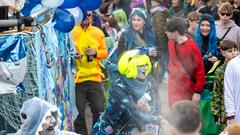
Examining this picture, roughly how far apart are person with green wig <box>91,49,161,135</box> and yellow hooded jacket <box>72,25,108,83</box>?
Result: 1.81 m

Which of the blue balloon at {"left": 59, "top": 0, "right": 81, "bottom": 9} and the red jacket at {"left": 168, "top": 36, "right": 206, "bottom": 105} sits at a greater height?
the blue balloon at {"left": 59, "top": 0, "right": 81, "bottom": 9}

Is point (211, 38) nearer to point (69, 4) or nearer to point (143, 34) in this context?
point (143, 34)

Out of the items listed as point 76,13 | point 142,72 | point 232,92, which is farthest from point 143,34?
point 76,13

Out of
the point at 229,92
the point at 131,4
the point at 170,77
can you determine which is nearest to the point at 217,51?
the point at 170,77

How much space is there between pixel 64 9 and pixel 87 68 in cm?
253

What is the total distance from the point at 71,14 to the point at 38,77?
987 mm

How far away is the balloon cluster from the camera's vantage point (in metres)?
6.77

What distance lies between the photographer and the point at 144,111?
7805 mm

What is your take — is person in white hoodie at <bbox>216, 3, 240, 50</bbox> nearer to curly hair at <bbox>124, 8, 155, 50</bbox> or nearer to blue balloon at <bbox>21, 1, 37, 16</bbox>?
curly hair at <bbox>124, 8, 155, 50</bbox>

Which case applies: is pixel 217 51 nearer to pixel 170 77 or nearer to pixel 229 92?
pixel 170 77

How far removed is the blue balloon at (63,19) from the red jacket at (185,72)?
6.98ft

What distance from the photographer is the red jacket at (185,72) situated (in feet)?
29.8

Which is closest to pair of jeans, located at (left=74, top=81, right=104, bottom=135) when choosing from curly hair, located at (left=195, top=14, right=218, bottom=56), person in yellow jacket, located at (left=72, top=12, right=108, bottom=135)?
person in yellow jacket, located at (left=72, top=12, right=108, bottom=135)

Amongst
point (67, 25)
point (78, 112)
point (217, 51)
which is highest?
point (67, 25)
